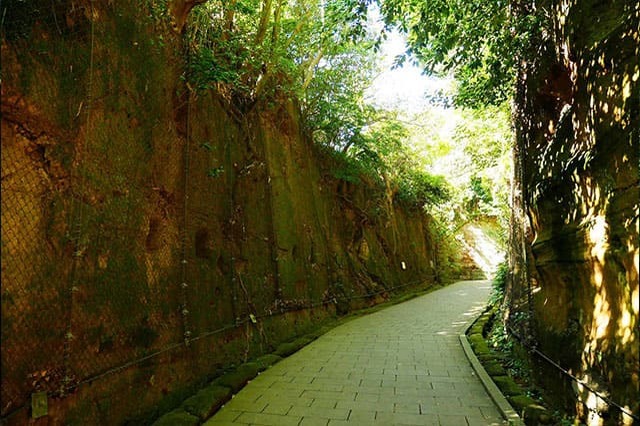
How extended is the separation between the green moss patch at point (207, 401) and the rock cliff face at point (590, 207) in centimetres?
396

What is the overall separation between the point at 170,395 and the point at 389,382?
3.04 m

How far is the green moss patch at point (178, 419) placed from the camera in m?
4.02

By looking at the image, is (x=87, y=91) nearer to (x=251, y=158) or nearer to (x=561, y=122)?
(x=251, y=158)

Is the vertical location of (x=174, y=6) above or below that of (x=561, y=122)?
above

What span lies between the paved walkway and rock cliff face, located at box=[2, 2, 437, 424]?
34.7 inches

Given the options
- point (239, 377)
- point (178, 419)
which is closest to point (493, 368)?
point (239, 377)

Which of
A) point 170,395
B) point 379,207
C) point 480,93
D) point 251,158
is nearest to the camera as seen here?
point 170,395

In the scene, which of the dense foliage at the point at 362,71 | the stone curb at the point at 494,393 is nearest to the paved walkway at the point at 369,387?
the stone curb at the point at 494,393

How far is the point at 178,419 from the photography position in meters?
4.13

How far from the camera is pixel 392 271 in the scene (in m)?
19.0

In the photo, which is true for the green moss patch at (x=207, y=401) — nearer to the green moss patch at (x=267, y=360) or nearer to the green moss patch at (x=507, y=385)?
the green moss patch at (x=267, y=360)

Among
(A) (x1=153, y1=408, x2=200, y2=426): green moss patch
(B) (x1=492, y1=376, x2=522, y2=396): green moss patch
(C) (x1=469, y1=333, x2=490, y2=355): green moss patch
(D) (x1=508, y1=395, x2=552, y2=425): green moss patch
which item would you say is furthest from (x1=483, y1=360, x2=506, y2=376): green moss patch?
(A) (x1=153, y1=408, x2=200, y2=426): green moss patch

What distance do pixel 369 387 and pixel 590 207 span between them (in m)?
3.60

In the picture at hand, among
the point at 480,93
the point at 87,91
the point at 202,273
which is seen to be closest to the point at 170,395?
the point at 202,273
